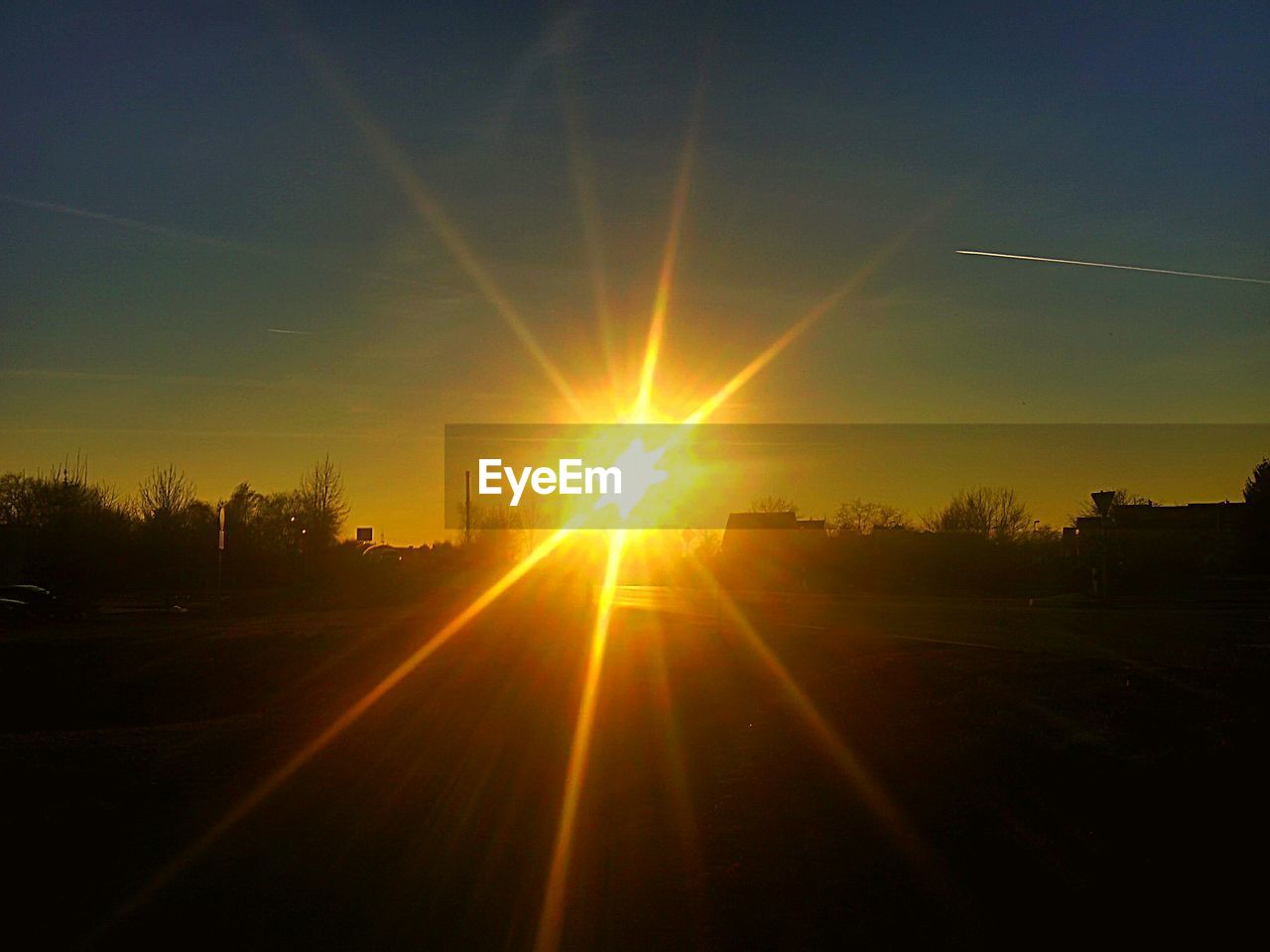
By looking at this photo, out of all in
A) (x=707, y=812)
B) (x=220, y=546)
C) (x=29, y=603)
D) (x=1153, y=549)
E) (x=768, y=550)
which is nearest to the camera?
(x=707, y=812)

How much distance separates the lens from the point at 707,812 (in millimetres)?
10828

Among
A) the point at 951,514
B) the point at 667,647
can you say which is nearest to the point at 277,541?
the point at 951,514

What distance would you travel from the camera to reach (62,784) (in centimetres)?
1287

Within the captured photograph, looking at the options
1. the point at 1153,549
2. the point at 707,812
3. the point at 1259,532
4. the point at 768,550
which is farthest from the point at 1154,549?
the point at 707,812

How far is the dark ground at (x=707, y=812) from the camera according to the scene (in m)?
7.45

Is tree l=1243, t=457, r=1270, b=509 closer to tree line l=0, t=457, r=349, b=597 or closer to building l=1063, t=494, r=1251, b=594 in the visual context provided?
building l=1063, t=494, r=1251, b=594

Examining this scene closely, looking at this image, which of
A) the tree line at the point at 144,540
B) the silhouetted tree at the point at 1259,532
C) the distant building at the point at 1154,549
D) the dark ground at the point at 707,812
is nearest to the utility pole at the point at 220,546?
the tree line at the point at 144,540

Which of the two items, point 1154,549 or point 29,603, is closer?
point 29,603

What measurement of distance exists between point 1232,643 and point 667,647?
12652 millimetres

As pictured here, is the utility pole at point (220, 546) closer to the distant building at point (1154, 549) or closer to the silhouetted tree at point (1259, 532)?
the distant building at point (1154, 549)

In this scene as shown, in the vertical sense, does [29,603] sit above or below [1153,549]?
below

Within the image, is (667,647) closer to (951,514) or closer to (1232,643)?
(1232,643)

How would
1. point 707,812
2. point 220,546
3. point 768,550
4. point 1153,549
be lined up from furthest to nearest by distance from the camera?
point 768,550
point 220,546
point 1153,549
point 707,812

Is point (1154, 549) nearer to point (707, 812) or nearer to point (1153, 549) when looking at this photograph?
point (1153, 549)
